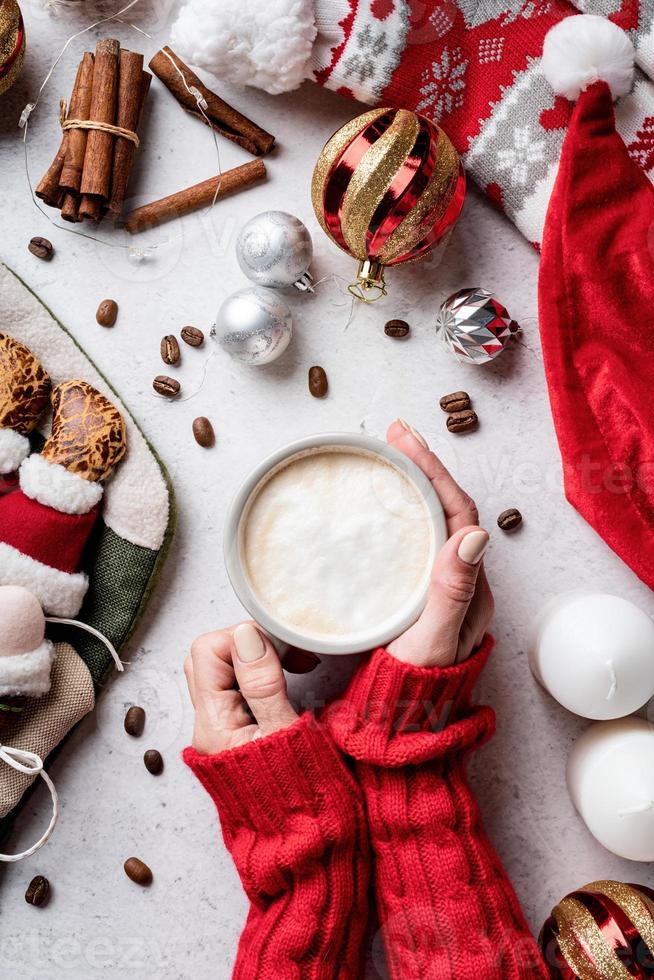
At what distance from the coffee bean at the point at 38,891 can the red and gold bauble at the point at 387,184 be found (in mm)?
840

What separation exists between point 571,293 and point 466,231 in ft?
0.58

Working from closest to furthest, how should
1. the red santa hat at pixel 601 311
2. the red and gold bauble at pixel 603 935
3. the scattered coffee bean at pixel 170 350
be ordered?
the red and gold bauble at pixel 603 935, the red santa hat at pixel 601 311, the scattered coffee bean at pixel 170 350

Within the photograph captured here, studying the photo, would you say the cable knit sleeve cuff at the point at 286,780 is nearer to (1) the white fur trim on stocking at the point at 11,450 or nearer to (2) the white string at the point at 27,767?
(2) the white string at the point at 27,767

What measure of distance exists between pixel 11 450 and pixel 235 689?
38cm

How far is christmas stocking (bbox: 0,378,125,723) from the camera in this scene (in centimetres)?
94

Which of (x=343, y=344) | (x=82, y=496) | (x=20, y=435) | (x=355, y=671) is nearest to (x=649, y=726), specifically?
(x=355, y=671)

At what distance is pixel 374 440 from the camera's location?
35.1 inches

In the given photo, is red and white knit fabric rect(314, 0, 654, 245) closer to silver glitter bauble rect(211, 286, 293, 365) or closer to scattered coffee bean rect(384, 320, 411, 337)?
scattered coffee bean rect(384, 320, 411, 337)

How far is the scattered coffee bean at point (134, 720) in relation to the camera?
1.04m

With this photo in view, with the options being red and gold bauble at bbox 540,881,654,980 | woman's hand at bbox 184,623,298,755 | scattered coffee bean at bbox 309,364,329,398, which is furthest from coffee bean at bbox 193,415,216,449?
red and gold bauble at bbox 540,881,654,980

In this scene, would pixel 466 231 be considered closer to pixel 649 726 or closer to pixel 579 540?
pixel 579 540

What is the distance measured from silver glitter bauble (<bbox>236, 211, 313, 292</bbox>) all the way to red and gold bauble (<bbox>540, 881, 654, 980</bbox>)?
0.77 metres

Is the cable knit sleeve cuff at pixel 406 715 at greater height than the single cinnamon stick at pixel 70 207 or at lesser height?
lesser

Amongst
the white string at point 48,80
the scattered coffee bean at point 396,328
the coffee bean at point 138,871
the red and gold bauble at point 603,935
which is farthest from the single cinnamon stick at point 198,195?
the red and gold bauble at point 603,935
